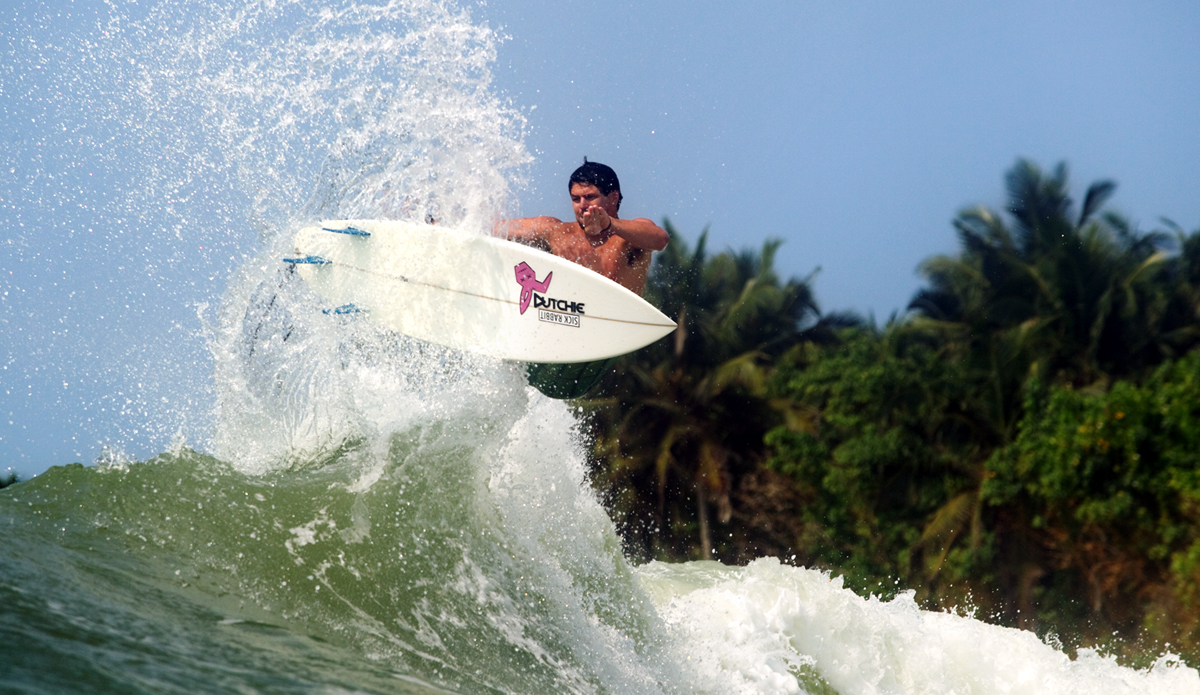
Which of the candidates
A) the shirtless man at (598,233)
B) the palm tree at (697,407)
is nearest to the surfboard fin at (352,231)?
the shirtless man at (598,233)

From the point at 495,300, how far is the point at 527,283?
0.70 feet

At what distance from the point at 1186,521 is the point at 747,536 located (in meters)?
8.49

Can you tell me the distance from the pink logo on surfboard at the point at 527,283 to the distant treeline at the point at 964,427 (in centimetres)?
1013

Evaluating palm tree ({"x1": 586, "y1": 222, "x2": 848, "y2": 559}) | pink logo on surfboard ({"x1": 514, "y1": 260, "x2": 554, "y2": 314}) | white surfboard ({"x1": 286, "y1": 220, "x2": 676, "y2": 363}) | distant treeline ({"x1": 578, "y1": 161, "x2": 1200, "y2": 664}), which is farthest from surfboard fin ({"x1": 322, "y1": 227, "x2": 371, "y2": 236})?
palm tree ({"x1": 586, "y1": 222, "x2": 848, "y2": 559})

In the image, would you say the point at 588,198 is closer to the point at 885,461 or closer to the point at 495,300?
the point at 495,300

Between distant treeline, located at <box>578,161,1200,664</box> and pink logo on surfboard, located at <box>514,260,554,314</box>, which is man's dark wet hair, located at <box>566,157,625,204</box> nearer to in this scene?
pink logo on surfboard, located at <box>514,260,554,314</box>

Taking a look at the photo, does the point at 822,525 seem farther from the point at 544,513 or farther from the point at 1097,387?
the point at 544,513

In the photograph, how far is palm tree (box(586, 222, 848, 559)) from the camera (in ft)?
69.4

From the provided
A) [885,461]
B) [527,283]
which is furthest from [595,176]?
[885,461]

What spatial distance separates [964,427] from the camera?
61.2 feet

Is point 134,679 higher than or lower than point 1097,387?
lower

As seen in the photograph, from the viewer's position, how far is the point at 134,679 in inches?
123

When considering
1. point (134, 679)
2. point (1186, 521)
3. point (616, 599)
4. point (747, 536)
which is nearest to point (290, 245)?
point (616, 599)

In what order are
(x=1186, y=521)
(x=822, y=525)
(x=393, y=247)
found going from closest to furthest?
1. (x=393, y=247)
2. (x=1186, y=521)
3. (x=822, y=525)
